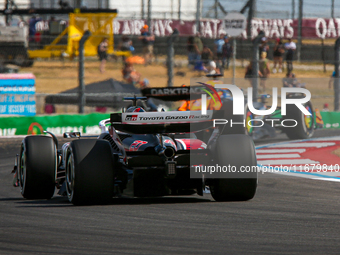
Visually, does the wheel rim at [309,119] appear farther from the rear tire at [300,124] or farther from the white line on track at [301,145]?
the white line on track at [301,145]

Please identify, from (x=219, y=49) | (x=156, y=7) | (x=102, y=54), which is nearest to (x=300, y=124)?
(x=219, y=49)

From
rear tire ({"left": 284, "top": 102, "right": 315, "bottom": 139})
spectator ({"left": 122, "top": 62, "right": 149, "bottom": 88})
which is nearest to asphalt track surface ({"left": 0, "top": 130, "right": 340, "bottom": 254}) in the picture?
rear tire ({"left": 284, "top": 102, "right": 315, "bottom": 139})

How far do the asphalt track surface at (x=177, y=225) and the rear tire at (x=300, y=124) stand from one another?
703cm

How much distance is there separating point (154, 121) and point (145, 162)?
1.80 feet

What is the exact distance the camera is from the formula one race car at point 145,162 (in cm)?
685

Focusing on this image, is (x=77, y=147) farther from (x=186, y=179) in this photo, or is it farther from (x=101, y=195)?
(x=186, y=179)

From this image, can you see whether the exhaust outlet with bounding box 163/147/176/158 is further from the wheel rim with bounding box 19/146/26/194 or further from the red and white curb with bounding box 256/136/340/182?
the red and white curb with bounding box 256/136/340/182

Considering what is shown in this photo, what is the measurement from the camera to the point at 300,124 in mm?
15398

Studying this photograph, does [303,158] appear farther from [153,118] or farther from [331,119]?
[331,119]

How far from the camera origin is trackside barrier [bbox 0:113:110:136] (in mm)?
15992

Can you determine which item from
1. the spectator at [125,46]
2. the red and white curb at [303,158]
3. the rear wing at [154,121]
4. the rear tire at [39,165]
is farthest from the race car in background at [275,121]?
the spectator at [125,46]

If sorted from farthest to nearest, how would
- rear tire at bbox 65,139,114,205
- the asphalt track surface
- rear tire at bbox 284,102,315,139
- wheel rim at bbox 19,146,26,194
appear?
1. rear tire at bbox 284,102,315,139
2. wheel rim at bbox 19,146,26,194
3. rear tire at bbox 65,139,114,205
4. the asphalt track surface

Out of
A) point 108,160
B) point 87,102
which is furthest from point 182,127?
point 87,102

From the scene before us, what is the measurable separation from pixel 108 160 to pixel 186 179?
33.7 inches
